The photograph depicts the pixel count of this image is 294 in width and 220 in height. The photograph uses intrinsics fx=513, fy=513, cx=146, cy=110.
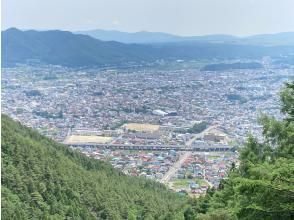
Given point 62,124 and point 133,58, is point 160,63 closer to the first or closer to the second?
point 133,58

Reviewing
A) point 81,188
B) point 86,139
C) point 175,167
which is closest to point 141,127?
Answer: point 86,139

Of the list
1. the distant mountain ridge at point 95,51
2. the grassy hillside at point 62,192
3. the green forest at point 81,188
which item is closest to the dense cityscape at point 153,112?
the green forest at point 81,188

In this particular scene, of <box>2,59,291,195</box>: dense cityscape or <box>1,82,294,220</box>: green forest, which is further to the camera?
<box>2,59,291,195</box>: dense cityscape

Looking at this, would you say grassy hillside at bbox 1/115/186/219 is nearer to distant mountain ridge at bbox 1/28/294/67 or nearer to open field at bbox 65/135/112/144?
open field at bbox 65/135/112/144

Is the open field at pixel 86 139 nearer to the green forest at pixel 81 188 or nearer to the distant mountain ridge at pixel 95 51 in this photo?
the green forest at pixel 81 188

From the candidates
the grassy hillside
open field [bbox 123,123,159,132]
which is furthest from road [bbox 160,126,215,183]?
open field [bbox 123,123,159,132]

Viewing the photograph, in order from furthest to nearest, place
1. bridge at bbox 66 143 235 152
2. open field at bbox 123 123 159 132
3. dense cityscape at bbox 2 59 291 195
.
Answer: open field at bbox 123 123 159 132 → bridge at bbox 66 143 235 152 → dense cityscape at bbox 2 59 291 195

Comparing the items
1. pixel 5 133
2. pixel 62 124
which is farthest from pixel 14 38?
pixel 5 133

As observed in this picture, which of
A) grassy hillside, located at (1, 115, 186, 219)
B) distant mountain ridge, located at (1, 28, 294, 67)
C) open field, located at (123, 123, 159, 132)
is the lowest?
open field, located at (123, 123, 159, 132)
